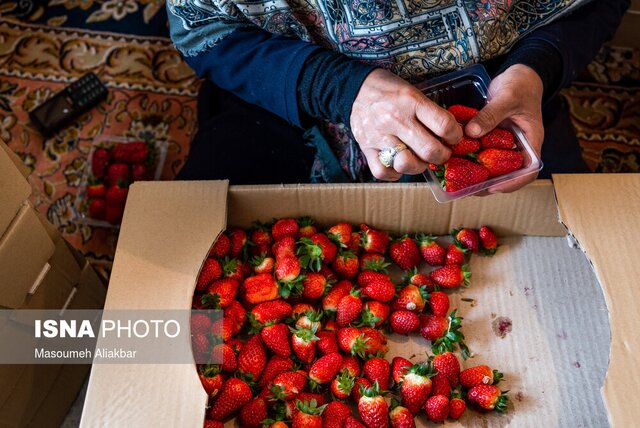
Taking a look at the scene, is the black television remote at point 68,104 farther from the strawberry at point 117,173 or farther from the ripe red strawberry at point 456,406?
the ripe red strawberry at point 456,406

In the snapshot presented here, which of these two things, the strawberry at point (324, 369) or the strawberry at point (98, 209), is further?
the strawberry at point (98, 209)

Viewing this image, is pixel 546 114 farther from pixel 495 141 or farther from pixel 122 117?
pixel 122 117

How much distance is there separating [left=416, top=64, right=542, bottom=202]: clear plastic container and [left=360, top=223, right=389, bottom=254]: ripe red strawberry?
0.48 ft

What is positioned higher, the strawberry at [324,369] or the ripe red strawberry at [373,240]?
the ripe red strawberry at [373,240]

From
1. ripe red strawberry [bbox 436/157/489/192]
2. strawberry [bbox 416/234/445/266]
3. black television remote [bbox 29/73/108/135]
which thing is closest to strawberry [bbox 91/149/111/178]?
black television remote [bbox 29/73/108/135]

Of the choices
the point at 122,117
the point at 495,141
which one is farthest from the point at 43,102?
the point at 495,141

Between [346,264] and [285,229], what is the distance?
0.11 metres

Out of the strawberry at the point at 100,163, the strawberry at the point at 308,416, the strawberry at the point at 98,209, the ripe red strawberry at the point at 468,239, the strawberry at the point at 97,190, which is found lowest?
the strawberry at the point at 98,209

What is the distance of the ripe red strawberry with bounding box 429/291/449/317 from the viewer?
93 cm

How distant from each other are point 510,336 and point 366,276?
23 cm

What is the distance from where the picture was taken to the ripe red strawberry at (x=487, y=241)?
98 centimetres

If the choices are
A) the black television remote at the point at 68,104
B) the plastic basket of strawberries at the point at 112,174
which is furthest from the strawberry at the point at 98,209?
the black television remote at the point at 68,104

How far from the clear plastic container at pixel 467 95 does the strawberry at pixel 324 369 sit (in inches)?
10.7

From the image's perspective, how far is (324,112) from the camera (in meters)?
0.93
